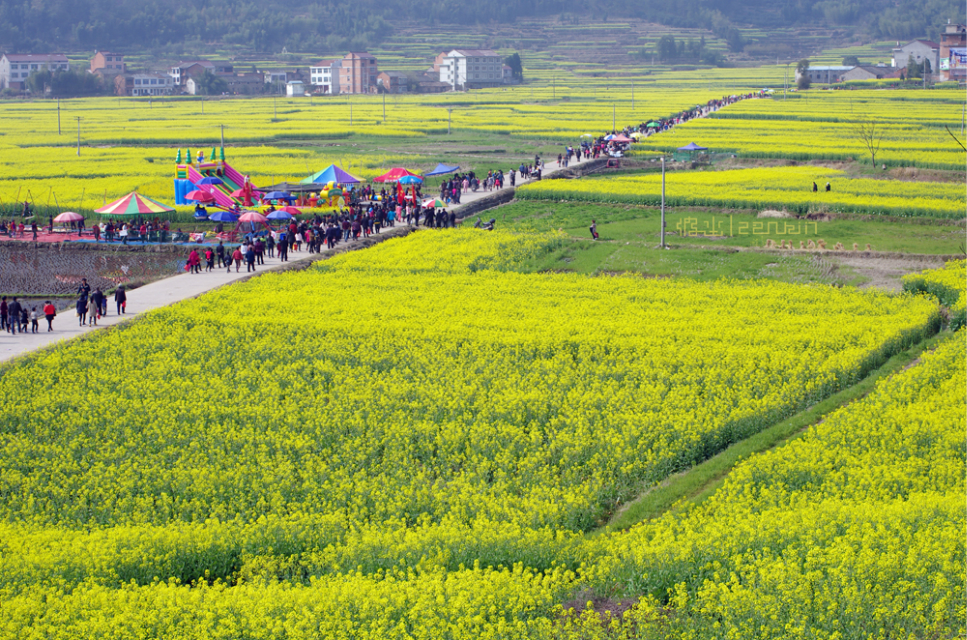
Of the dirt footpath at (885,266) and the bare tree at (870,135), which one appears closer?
the dirt footpath at (885,266)

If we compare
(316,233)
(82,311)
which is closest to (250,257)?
(316,233)

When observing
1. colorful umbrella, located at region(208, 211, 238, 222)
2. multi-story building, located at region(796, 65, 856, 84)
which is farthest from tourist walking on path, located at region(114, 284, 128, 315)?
multi-story building, located at region(796, 65, 856, 84)

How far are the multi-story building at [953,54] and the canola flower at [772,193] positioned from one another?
104443 mm

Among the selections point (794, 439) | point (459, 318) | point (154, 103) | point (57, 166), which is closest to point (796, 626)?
point (794, 439)

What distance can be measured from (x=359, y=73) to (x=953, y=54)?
3450 inches

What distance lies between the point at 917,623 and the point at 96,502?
1326cm

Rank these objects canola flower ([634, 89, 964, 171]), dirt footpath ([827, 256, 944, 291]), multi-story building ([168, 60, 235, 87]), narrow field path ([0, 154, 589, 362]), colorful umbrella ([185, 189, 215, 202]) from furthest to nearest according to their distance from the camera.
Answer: multi-story building ([168, 60, 235, 87])
canola flower ([634, 89, 964, 171])
colorful umbrella ([185, 189, 215, 202])
dirt footpath ([827, 256, 944, 291])
narrow field path ([0, 154, 589, 362])

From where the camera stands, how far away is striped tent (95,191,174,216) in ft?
141

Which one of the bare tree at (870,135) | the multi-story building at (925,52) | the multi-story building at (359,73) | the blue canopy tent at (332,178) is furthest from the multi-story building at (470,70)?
the blue canopy tent at (332,178)

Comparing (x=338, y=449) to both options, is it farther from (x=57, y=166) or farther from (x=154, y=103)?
(x=154, y=103)

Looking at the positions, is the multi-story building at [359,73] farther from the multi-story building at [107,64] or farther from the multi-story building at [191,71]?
the multi-story building at [107,64]

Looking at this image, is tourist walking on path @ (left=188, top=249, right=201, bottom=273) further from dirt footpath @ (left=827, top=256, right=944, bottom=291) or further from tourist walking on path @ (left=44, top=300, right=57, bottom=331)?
dirt footpath @ (left=827, top=256, right=944, bottom=291)

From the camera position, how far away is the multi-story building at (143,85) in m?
159

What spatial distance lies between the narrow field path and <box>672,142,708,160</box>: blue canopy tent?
32514 mm
